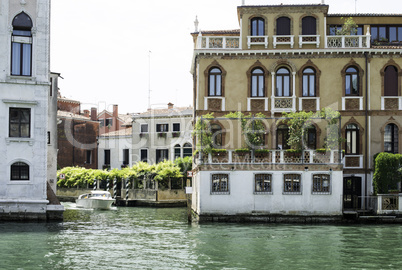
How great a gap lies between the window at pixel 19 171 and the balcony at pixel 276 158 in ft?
26.2

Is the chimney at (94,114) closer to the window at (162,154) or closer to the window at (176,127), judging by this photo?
the window at (162,154)

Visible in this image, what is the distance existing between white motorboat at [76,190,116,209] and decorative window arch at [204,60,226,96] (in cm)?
1450

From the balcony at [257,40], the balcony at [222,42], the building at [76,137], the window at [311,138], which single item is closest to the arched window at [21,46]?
the balcony at [222,42]

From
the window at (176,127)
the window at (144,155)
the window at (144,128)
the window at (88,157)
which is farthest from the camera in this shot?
the window at (88,157)

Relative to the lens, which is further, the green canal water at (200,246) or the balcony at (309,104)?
the balcony at (309,104)

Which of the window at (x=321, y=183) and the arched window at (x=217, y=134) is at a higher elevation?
the arched window at (x=217, y=134)

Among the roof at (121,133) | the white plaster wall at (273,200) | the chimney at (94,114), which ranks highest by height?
the chimney at (94,114)

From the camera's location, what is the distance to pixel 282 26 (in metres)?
33.5

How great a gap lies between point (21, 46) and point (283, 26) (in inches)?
526

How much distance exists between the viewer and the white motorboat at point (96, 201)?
44156 mm

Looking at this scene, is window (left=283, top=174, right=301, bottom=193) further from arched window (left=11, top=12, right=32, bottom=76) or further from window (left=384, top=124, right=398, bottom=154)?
arched window (left=11, top=12, right=32, bottom=76)

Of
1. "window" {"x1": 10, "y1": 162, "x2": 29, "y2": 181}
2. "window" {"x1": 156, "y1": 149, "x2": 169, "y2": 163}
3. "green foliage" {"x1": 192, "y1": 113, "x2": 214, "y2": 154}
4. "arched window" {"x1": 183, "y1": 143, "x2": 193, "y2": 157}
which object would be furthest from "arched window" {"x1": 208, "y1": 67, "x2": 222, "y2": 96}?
"window" {"x1": 156, "y1": 149, "x2": 169, "y2": 163}

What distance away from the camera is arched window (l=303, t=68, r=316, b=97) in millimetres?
33250

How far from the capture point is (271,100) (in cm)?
3325
